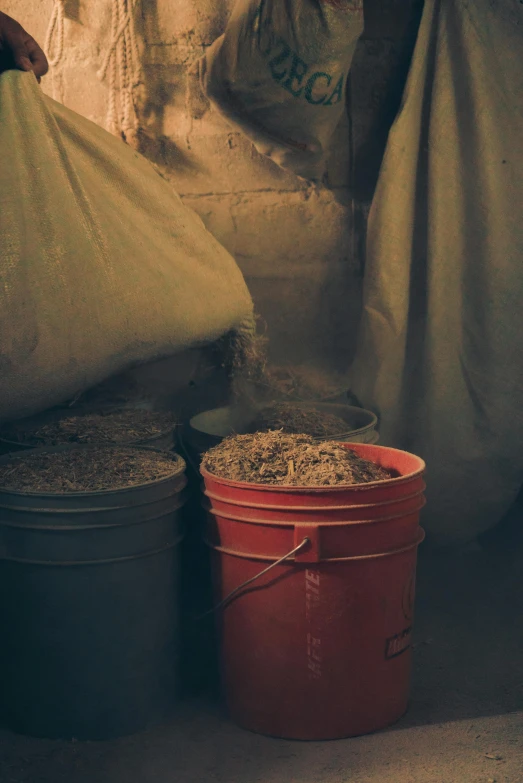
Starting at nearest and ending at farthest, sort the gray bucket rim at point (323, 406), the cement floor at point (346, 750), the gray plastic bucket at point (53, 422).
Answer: the cement floor at point (346, 750), the gray plastic bucket at point (53, 422), the gray bucket rim at point (323, 406)

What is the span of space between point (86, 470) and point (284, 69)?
138 cm

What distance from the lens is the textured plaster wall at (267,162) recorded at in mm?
2873

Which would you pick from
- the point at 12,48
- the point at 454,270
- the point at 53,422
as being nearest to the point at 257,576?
the point at 53,422

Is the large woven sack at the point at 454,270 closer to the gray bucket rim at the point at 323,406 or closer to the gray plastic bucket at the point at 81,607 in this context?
the gray bucket rim at the point at 323,406

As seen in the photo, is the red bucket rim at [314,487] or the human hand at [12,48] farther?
the human hand at [12,48]

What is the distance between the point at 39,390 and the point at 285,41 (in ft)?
4.22

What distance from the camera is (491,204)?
2.81 meters

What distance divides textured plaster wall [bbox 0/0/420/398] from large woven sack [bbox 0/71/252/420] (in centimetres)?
41

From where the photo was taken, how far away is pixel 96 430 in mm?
2314

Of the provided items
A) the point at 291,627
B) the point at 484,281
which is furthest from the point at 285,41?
the point at 291,627

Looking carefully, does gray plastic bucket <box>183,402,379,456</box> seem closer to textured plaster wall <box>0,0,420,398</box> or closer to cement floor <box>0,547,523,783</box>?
textured plaster wall <box>0,0,420,398</box>

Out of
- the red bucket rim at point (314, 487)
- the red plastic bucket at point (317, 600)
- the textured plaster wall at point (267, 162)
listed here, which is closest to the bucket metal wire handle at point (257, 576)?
the red plastic bucket at point (317, 600)

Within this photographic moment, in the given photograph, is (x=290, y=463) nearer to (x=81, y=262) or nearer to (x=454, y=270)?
(x=81, y=262)

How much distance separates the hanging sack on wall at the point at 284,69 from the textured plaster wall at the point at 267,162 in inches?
9.0
